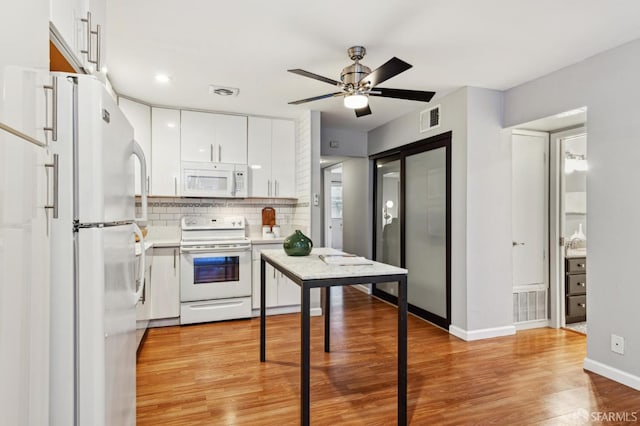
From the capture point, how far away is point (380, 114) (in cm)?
459

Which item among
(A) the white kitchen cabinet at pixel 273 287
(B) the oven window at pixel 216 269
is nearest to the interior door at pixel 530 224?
(A) the white kitchen cabinet at pixel 273 287

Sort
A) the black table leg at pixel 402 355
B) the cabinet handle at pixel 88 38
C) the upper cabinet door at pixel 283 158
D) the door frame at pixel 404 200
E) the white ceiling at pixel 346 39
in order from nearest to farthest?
the cabinet handle at pixel 88 38, the black table leg at pixel 402 355, the white ceiling at pixel 346 39, the door frame at pixel 404 200, the upper cabinet door at pixel 283 158

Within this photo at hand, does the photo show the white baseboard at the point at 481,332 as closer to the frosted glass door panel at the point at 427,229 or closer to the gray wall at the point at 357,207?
the frosted glass door panel at the point at 427,229

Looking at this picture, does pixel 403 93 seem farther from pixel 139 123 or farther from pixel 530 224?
pixel 139 123

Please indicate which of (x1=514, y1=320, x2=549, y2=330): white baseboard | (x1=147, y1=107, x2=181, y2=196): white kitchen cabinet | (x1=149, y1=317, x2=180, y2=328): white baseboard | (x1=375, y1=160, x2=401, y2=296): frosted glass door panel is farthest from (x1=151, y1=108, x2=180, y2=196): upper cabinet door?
(x1=514, y1=320, x2=549, y2=330): white baseboard

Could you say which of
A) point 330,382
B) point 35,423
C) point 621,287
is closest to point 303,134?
point 330,382

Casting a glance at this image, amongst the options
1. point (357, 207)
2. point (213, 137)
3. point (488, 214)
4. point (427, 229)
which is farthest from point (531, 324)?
point (213, 137)

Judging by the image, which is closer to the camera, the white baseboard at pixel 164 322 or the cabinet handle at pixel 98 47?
the cabinet handle at pixel 98 47

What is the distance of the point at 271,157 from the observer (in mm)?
4621

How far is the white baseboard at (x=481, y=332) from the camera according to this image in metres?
3.50

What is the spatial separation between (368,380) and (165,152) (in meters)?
3.32

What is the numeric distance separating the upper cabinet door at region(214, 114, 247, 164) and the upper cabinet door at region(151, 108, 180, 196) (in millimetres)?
471

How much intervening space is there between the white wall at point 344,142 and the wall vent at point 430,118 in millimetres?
1462

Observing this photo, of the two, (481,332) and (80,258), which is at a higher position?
(80,258)
